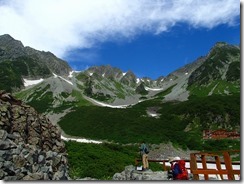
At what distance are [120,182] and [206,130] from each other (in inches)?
2929

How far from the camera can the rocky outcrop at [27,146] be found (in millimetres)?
18672

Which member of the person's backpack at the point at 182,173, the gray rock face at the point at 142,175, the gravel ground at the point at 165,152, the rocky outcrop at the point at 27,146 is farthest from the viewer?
the gravel ground at the point at 165,152

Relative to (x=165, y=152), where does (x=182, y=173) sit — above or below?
below

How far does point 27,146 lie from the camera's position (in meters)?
22.9

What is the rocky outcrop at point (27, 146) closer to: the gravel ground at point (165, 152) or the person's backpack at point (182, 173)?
the person's backpack at point (182, 173)

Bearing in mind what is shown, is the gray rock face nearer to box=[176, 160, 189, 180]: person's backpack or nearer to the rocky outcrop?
the rocky outcrop

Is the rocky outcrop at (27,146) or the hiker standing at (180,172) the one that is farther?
the rocky outcrop at (27,146)

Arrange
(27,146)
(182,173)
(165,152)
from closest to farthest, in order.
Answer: (182,173)
(27,146)
(165,152)

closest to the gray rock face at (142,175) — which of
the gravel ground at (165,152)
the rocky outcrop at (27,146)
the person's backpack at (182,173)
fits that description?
the rocky outcrop at (27,146)

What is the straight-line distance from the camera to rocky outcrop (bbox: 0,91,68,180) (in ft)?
61.3

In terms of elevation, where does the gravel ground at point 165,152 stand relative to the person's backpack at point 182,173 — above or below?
above

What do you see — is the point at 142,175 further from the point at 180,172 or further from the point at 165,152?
the point at 165,152

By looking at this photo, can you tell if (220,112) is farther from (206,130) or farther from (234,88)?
(234,88)

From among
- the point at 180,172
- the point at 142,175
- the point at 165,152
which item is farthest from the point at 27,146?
the point at 165,152
